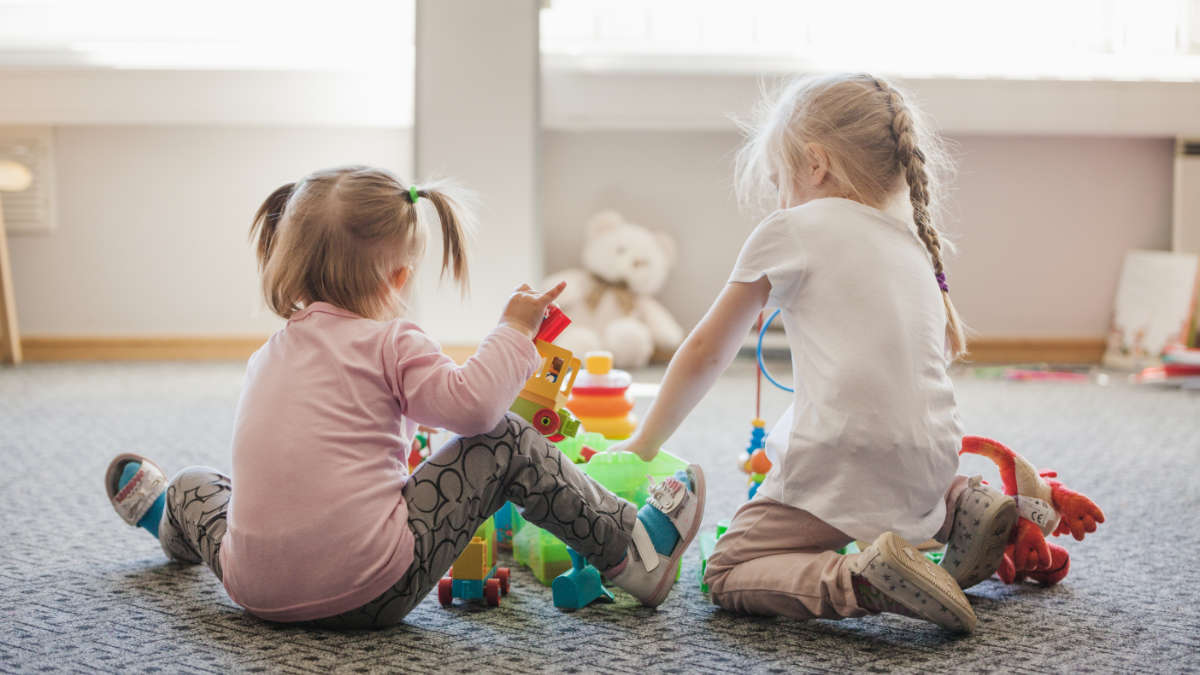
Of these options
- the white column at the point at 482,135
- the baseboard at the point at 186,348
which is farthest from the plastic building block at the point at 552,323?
the baseboard at the point at 186,348

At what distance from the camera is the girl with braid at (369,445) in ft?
2.79

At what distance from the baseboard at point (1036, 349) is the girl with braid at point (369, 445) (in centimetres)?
184

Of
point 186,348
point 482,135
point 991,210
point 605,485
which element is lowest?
point 186,348

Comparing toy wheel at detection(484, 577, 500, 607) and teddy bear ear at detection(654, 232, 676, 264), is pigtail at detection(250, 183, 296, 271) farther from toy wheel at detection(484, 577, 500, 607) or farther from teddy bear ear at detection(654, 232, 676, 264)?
teddy bear ear at detection(654, 232, 676, 264)

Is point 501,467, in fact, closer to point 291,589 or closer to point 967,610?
point 291,589

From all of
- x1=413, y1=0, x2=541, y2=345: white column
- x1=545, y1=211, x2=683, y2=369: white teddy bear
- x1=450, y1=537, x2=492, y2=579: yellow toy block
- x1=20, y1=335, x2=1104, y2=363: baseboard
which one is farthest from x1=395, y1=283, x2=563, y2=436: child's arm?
x1=20, y1=335, x2=1104, y2=363: baseboard

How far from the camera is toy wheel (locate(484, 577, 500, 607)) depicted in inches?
38.4

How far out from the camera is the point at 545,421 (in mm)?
958

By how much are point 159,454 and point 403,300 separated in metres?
0.78

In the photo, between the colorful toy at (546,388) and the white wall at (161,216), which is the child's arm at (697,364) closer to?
the colorful toy at (546,388)

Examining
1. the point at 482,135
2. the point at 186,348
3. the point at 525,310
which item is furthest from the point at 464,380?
the point at 186,348

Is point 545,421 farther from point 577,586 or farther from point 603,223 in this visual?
point 603,223

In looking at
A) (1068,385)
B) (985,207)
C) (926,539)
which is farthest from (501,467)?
(985,207)

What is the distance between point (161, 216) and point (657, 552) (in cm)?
196
